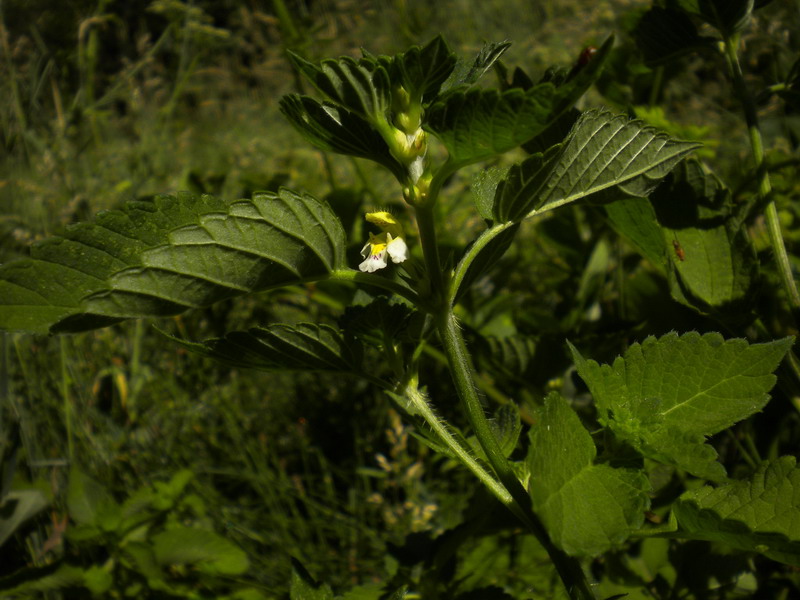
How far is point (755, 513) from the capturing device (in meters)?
0.50

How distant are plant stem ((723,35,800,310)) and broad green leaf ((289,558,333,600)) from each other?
0.57 m

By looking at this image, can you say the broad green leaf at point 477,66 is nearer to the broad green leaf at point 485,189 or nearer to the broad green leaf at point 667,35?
the broad green leaf at point 485,189

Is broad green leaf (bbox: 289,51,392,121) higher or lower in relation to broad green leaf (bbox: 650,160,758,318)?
higher

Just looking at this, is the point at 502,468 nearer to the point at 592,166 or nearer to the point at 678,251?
the point at 592,166

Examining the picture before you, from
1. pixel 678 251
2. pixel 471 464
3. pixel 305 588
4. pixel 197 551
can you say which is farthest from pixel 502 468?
pixel 197 551

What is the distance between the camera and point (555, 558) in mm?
535

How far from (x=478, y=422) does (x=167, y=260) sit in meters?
0.26

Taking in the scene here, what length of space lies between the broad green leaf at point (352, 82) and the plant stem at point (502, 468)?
0.17 meters

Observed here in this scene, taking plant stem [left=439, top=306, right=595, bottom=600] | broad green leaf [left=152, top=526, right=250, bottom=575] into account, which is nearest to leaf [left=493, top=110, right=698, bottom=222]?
plant stem [left=439, top=306, right=595, bottom=600]

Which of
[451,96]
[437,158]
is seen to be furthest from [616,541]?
[437,158]

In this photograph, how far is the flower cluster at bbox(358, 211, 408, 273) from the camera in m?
0.55

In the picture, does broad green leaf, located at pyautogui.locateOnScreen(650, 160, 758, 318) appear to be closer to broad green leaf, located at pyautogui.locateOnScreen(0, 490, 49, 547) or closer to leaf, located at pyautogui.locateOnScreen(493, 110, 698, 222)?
leaf, located at pyautogui.locateOnScreen(493, 110, 698, 222)

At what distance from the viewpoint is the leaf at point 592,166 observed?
49cm

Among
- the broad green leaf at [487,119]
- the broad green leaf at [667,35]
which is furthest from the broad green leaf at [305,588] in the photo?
the broad green leaf at [667,35]
